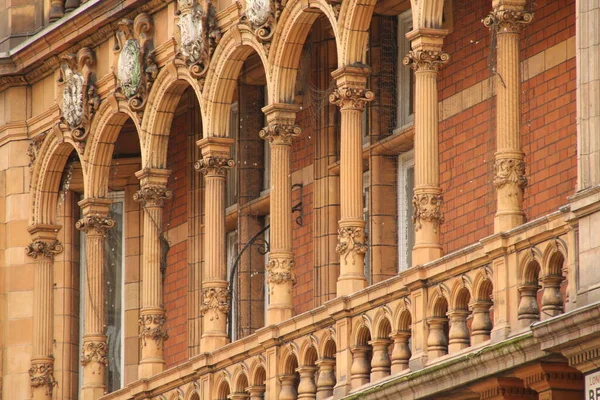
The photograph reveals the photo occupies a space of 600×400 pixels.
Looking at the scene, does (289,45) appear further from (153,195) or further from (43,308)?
(43,308)

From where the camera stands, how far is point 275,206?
27891mm

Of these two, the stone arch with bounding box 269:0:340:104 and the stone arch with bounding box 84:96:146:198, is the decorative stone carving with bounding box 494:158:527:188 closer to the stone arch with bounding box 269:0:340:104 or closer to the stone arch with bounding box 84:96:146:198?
the stone arch with bounding box 269:0:340:104

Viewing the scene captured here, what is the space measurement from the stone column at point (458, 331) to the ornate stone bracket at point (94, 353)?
344 inches

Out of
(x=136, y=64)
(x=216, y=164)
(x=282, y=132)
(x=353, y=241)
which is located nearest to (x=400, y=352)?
(x=353, y=241)

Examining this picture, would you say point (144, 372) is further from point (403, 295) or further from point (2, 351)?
point (403, 295)

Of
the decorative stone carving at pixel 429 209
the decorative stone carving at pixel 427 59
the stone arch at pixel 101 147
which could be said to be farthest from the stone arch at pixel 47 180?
the decorative stone carving at pixel 429 209

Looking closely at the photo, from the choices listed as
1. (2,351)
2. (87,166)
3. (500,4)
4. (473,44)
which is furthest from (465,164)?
(2,351)

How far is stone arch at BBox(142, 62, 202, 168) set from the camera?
3041cm

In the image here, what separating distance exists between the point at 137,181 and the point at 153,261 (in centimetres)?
352

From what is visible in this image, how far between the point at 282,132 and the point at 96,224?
4750 millimetres

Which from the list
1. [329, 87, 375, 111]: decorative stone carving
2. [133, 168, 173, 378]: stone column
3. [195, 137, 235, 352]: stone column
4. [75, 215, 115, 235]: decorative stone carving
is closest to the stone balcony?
[195, 137, 235, 352]: stone column

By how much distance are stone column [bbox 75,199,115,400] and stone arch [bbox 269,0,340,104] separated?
458cm

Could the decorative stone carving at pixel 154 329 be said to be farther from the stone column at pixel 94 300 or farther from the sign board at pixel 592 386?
the sign board at pixel 592 386

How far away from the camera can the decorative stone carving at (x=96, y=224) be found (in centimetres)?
3189
